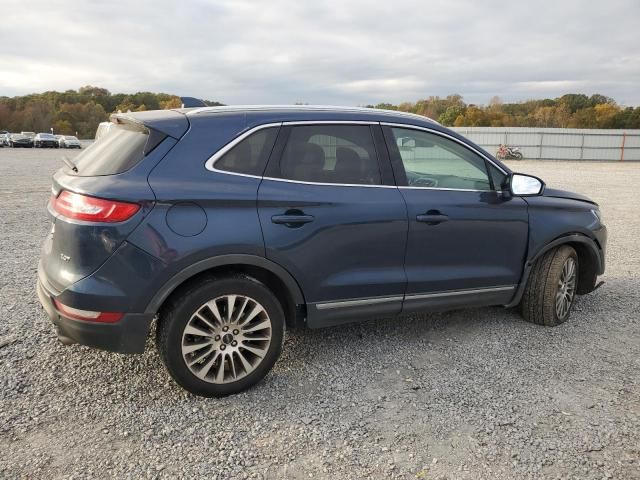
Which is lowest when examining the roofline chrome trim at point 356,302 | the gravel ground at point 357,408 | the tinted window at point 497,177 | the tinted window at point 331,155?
the gravel ground at point 357,408

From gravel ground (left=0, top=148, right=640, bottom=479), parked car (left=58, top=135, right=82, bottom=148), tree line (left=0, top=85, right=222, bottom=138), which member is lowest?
gravel ground (left=0, top=148, right=640, bottom=479)

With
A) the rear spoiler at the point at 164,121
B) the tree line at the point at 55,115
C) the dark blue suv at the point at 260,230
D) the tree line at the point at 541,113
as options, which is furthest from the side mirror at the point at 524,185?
the tree line at the point at 55,115

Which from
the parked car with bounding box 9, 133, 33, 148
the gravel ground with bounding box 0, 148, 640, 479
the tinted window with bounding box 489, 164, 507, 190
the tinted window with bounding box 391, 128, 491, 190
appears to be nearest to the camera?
the gravel ground with bounding box 0, 148, 640, 479

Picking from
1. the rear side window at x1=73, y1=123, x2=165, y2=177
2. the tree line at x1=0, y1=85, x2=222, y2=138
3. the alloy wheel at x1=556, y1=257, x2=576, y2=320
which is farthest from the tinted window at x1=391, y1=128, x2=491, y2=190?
the tree line at x1=0, y1=85, x2=222, y2=138

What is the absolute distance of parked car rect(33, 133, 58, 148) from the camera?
52500 millimetres

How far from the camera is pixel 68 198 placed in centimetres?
309

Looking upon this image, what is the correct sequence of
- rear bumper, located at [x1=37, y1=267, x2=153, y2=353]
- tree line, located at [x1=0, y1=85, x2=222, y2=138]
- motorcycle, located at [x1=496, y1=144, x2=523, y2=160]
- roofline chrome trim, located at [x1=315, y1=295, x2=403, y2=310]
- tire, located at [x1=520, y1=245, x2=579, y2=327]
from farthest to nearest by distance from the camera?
tree line, located at [x1=0, y1=85, x2=222, y2=138]
motorcycle, located at [x1=496, y1=144, x2=523, y2=160]
tire, located at [x1=520, y1=245, x2=579, y2=327]
roofline chrome trim, located at [x1=315, y1=295, x2=403, y2=310]
rear bumper, located at [x1=37, y1=267, x2=153, y2=353]

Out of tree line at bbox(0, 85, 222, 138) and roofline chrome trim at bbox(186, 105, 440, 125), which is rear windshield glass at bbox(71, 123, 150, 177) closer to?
roofline chrome trim at bbox(186, 105, 440, 125)

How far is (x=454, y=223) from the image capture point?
12.9ft

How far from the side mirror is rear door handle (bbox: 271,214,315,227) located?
181cm

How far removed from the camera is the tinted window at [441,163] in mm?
3945

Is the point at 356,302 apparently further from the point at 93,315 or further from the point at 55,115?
the point at 55,115

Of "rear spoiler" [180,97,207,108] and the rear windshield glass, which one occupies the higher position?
"rear spoiler" [180,97,207,108]

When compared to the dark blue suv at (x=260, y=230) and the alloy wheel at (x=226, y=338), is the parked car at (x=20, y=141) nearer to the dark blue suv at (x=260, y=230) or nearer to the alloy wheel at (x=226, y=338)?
the dark blue suv at (x=260, y=230)
